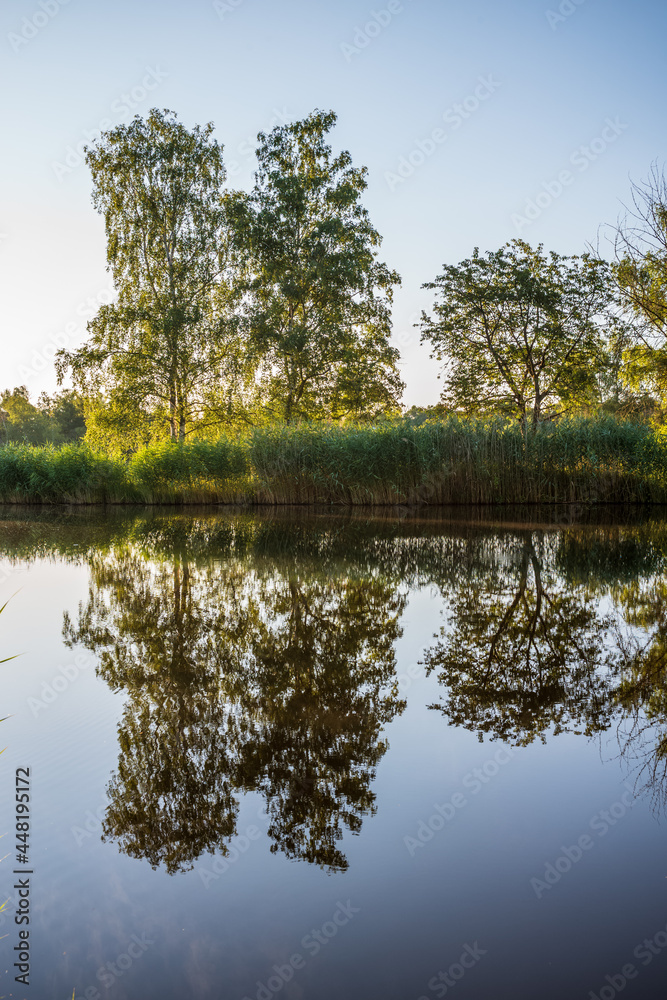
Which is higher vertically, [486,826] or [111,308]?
[111,308]

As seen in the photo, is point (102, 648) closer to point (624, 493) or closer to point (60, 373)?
point (624, 493)

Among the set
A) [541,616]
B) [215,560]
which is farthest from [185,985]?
[215,560]

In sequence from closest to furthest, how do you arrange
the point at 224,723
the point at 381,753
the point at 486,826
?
the point at 486,826 < the point at 381,753 < the point at 224,723

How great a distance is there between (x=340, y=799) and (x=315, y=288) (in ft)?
79.8

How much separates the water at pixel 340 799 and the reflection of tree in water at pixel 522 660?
0.02 metres

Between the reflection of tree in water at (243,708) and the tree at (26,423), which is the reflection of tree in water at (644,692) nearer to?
the reflection of tree in water at (243,708)

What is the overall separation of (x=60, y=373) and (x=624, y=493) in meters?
18.5

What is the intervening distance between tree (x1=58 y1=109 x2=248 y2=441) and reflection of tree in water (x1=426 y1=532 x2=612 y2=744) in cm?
2080

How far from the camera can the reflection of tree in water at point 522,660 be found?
7.89 ft

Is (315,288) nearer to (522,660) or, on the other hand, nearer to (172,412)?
(172,412)

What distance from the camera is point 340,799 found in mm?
1814

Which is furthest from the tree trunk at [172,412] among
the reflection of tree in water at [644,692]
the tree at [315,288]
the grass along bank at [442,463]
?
the reflection of tree in water at [644,692]

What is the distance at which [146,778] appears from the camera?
196cm

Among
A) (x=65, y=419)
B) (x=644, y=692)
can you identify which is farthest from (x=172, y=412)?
(x=65, y=419)
